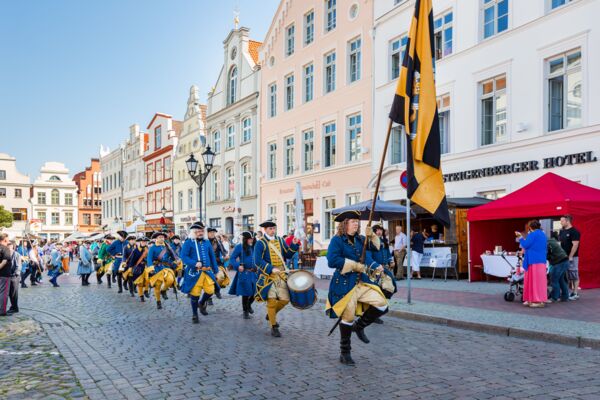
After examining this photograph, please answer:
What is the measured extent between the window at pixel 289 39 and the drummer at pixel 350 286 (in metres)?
25.3

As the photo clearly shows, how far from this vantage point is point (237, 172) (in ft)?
118

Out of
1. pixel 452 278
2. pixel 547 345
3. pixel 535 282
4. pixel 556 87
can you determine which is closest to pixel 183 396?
pixel 547 345

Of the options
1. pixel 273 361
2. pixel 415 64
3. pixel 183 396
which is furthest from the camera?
pixel 415 64

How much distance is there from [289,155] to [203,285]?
20.9 metres

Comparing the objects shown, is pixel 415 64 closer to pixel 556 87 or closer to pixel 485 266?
pixel 485 266

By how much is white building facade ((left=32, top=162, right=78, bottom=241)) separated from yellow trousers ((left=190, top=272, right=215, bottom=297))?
78.9 metres

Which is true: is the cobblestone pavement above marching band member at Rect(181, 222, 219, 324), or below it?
below

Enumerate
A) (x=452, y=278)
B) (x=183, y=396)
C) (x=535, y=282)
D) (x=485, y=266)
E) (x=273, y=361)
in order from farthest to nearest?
(x=452, y=278) → (x=485, y=266) → (x=535, y=282) → (x=273, y=361) → (x=183, y=396)

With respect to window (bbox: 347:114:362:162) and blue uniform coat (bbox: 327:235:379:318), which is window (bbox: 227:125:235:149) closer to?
window (bbox: 347:114:362:162)

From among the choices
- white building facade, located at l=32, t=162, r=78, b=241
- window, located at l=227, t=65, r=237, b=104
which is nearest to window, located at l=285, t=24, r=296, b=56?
window, located at l=227, t=65, r=237, b=104

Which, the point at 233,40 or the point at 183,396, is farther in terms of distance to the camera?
the point at 233,40

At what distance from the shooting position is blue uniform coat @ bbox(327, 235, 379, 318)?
6.56 m

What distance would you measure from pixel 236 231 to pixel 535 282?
24221mm

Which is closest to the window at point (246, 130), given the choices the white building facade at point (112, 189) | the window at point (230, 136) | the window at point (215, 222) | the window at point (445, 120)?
the window at point (230, 136)
